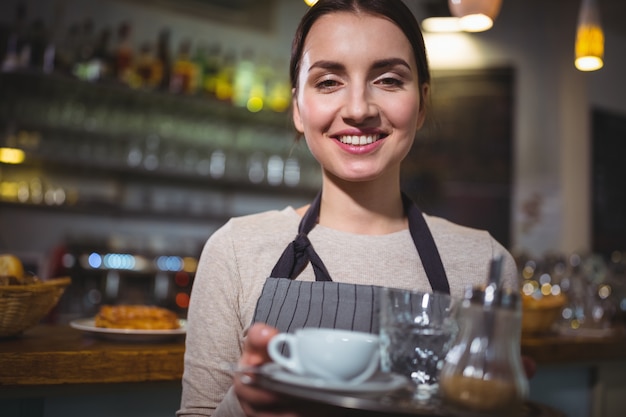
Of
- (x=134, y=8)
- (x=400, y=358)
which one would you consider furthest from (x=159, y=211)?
(x=400, y=358)

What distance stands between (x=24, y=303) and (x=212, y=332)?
1.89ft

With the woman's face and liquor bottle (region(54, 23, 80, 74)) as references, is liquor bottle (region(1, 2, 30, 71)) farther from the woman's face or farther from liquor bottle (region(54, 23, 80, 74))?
the woman's face

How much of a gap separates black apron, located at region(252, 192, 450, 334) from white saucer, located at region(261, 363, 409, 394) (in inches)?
13.9

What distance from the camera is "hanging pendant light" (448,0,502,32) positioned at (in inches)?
85.8

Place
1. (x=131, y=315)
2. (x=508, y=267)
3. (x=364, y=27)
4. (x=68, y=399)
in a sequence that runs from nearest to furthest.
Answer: (x=364, y=27), (x=508, y=267), (x=68, y=399), (x=131, y=315)

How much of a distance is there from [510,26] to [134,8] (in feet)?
9.12

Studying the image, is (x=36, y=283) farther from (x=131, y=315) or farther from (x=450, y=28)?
(x=450, y=28)

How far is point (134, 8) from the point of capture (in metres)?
4.74

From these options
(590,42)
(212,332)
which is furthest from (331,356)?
(590,42)

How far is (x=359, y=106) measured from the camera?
127 centimetres

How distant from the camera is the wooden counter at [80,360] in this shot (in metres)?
1.47

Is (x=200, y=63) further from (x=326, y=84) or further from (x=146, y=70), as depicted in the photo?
(x=326, y=84)

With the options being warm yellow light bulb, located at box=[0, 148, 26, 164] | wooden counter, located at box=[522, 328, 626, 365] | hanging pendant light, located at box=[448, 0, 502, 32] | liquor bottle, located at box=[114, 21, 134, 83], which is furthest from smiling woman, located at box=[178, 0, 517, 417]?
liquor bottle, located at box=[114, 21, 134, 83]

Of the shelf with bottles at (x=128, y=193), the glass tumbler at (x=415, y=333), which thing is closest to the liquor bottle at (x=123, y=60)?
the shelf with bottles at (x=128, y=193)
